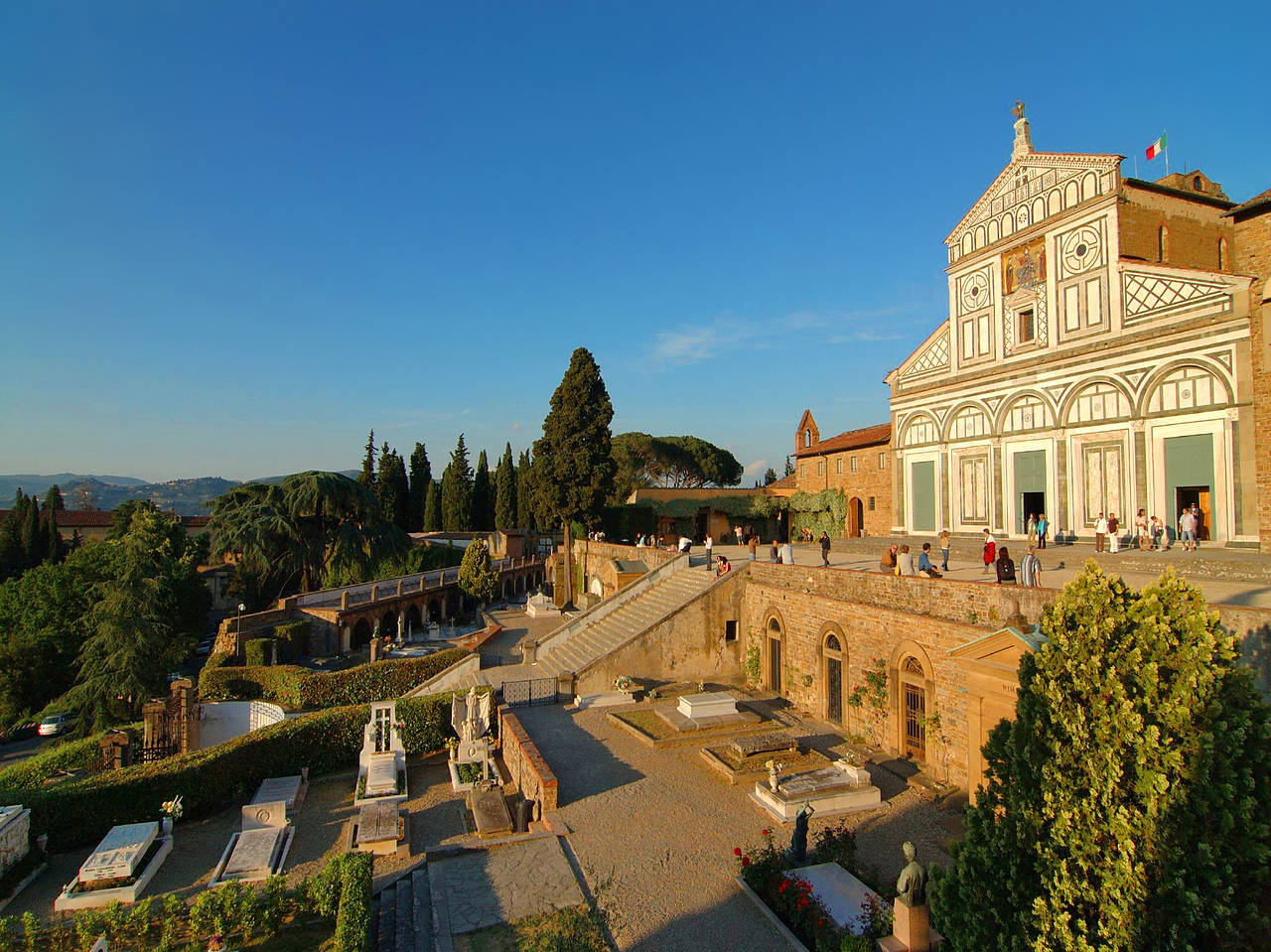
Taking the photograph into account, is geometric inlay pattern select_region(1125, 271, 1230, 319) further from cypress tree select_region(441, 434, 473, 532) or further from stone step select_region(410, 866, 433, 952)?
cypress tree select_region(441, 434, 473, 532)

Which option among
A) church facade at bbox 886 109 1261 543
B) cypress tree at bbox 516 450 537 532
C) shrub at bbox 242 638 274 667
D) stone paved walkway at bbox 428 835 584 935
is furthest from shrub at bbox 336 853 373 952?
cypress tree at bbox 516 450 537 532

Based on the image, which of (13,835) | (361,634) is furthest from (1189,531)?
(361,634)

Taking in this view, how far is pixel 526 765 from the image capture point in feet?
43.1

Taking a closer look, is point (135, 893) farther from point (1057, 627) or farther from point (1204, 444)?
point (1204, 444)

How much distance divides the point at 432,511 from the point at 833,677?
171ft

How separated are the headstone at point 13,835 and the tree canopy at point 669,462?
188 feet

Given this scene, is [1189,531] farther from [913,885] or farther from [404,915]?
[404,915]

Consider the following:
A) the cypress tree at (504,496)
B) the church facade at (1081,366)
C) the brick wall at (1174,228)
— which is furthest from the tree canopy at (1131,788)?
the cypress tree at (504,496)

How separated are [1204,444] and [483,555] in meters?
32.7

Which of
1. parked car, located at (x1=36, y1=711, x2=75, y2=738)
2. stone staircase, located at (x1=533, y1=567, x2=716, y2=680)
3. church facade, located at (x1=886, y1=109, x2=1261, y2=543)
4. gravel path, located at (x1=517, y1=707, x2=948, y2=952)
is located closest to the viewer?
gravel path, located at (x1=517, y1=707, x2=948, y2=952)

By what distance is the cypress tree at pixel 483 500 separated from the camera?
64.1 metres

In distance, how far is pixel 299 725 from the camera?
54.3 ft

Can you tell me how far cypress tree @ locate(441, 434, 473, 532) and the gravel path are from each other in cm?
4855

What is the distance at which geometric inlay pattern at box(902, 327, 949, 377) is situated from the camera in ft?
93.9
